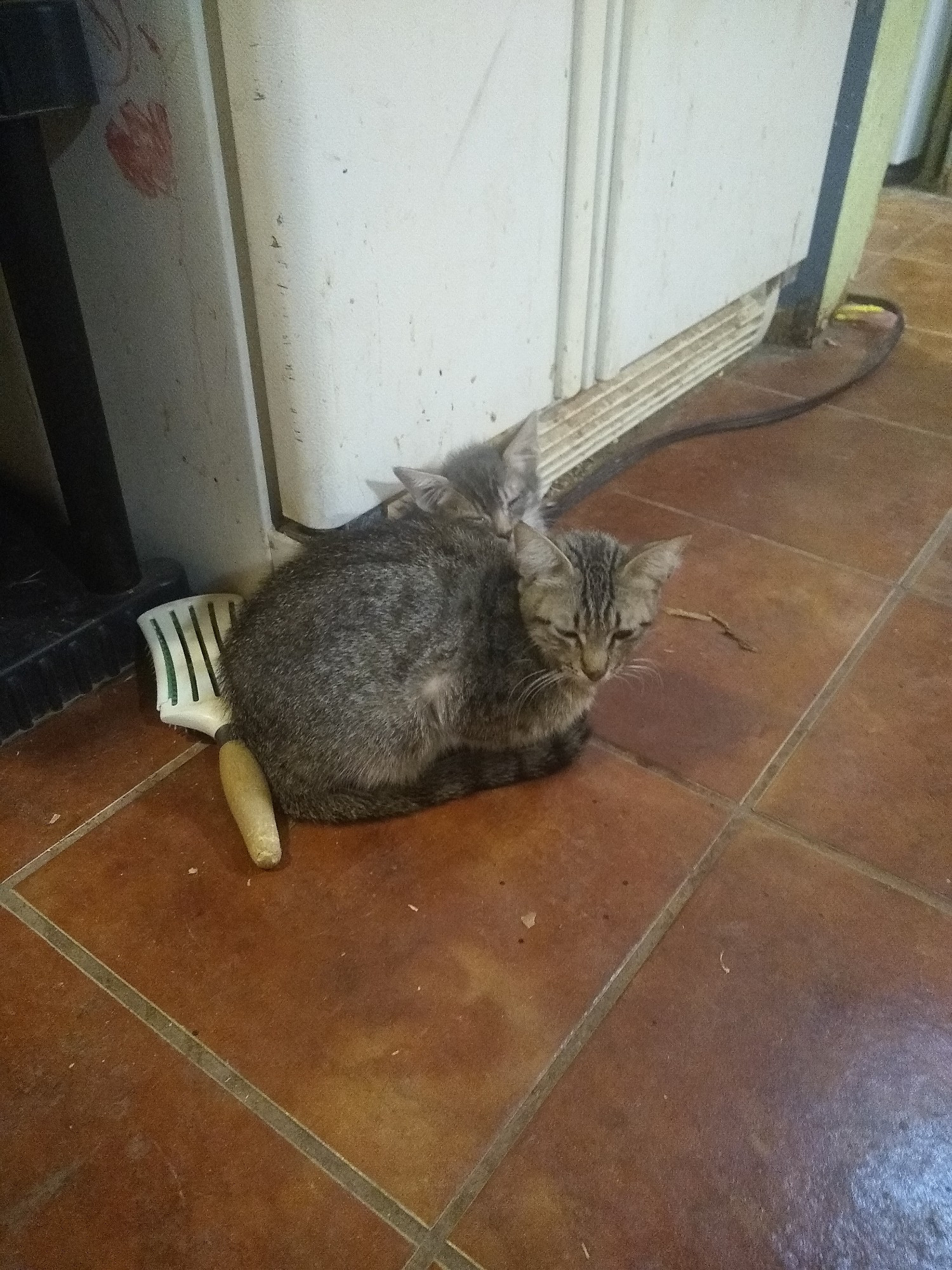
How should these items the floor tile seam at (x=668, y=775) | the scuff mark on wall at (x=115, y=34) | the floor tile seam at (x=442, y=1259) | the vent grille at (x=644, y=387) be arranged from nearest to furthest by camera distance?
the floor tile seam at (x=442, y=1259) → the scuff mark on wall at (x=115, y=34) → the floor tile seam at (x=668, y=775) → the vent grille at (x=644, y=387)

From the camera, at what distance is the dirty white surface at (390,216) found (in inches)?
45.5

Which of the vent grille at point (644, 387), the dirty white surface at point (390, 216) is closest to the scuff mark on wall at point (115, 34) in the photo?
the dirty white surface at point (390, 216)

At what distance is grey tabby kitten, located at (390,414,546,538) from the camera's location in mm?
1490

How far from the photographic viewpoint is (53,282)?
3.92ft

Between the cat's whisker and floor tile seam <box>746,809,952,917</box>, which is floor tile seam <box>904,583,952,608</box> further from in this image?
floor tile seam <box>746,809,952,917</box>

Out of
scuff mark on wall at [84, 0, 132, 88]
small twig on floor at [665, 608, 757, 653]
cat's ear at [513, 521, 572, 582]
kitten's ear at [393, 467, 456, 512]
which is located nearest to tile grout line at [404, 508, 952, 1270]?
small twig on floor at [665, 608, 757, 653]

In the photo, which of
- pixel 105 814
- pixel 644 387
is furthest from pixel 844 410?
pixel 105 814

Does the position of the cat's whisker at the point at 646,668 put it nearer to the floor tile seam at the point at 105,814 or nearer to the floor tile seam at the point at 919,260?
the floor tile seam at the point at 105,814

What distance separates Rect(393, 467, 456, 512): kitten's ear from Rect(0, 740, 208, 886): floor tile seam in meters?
0.49

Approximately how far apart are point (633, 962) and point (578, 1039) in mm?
117

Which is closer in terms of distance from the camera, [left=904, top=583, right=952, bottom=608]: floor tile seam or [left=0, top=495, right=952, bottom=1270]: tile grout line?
[left=0, top=495, right=952, bottom=1270]: tile grout line

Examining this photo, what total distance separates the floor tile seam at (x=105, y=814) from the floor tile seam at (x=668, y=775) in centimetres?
58

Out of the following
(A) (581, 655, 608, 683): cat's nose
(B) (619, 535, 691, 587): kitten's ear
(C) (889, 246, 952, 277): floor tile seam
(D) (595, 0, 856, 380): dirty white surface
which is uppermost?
(D) (595, 0, 856, 380): dirty white surface

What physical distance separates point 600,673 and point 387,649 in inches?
10.9
